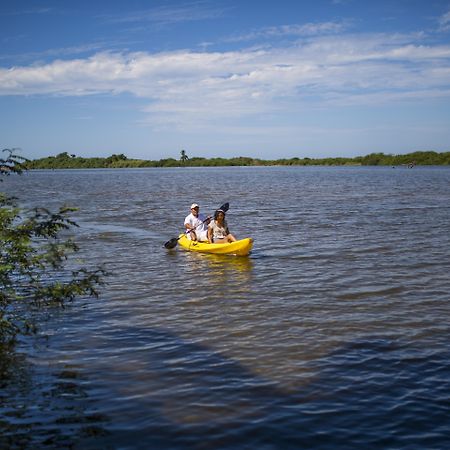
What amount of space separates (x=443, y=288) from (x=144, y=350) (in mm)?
7462

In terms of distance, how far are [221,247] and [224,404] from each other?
10.9 metres

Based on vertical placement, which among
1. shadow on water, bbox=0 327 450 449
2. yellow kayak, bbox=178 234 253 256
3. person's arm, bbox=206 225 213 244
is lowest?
shadow on water, bbox=0 327 450 449

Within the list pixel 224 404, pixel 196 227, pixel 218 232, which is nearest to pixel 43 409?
pixel 224 404

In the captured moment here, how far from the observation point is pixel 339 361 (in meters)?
8.18

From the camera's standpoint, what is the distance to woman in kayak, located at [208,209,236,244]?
18.1m

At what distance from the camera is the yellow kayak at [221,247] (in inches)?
663

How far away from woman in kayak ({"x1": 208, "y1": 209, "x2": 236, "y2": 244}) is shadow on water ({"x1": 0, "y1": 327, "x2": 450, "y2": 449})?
9.63m

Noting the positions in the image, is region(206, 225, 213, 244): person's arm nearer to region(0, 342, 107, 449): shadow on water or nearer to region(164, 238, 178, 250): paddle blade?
region(164, 238, 178, 250): paddle blade

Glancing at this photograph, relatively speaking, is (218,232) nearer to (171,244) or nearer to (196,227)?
(196,227)

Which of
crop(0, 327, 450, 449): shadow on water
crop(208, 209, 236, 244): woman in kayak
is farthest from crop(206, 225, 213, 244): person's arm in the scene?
crop(0, 327, 450, 449): shadow on water

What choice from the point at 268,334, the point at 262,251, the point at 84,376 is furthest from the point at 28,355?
the point at 262,251

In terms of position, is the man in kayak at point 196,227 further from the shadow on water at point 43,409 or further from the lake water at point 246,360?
the shadow on water at point 43,409

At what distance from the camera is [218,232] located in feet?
59.8

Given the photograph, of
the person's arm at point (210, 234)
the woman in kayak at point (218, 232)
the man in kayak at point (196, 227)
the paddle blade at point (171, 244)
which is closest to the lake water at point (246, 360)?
the woman in kayak at point (218, 232)
